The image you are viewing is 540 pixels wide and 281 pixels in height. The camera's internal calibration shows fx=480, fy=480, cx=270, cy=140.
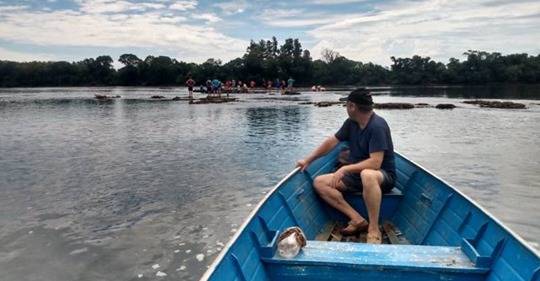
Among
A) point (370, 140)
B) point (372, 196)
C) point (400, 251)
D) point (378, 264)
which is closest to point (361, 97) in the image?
point (370, 140)

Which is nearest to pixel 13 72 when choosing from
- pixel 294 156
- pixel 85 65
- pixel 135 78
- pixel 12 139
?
pixel 85 65

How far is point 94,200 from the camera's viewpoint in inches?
425

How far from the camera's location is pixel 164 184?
12.3m

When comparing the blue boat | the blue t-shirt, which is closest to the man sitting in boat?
the blue t-shirt

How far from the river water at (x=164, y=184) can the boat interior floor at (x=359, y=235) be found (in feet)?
5.91

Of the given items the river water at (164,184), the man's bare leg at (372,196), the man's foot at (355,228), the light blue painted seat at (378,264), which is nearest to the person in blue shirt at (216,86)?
the river water at (164,184)

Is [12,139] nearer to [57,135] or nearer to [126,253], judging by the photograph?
[57,135]

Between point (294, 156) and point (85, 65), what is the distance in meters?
149

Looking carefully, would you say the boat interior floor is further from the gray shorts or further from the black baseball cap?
the black baseball cap

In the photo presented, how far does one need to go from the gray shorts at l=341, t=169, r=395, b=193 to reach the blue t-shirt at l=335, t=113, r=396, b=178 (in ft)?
0.42

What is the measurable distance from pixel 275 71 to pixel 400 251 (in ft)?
394

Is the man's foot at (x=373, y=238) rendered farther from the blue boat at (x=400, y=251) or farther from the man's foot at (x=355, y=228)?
the blue boat at (x=400, y=251)

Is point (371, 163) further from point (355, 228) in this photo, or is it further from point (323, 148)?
point (323, 148)

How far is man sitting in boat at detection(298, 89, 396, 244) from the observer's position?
20.9 ft
